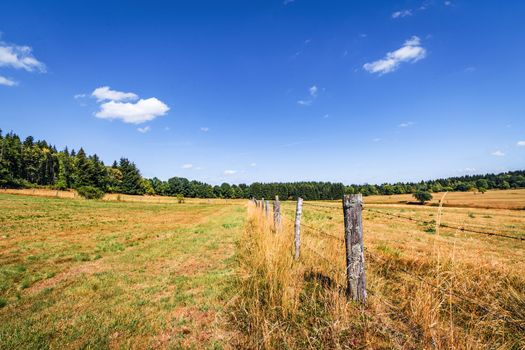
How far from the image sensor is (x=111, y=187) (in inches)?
3226

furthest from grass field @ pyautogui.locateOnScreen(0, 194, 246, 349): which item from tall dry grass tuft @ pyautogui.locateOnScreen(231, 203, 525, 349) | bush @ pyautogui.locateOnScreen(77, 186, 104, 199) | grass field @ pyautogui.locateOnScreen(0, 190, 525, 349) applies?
bush @ pyautogui.locateOnScreen(77, 186, 104, 199)

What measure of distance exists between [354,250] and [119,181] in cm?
9976

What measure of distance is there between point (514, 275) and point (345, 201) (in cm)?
395

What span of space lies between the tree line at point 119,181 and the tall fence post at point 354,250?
64.0 metres

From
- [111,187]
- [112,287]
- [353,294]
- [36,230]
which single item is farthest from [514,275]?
[111,187]

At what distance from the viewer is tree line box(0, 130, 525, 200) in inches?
2891

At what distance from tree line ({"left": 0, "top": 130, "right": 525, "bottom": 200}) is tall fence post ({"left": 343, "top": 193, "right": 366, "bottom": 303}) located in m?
64.0

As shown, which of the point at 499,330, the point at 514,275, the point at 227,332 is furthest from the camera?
the point at 514,275

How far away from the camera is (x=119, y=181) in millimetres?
88625

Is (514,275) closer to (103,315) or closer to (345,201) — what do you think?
(345,201)

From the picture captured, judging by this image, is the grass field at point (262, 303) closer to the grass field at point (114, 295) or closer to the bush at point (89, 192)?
the grass field at point (114, 295)

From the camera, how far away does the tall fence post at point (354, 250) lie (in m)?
3.57

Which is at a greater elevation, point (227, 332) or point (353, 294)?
point (353, 294)

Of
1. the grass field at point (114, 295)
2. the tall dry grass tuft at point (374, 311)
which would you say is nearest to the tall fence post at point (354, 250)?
the tall dry grass tuft at point (374, 311)
